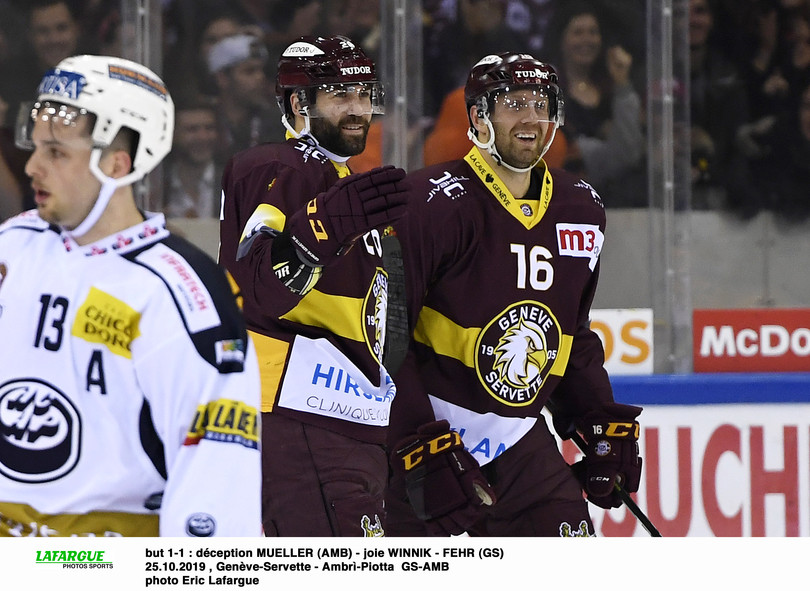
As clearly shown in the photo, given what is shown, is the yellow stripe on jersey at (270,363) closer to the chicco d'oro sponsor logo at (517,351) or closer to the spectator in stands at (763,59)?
the chicco d'oro sponsor logo at (517,351)

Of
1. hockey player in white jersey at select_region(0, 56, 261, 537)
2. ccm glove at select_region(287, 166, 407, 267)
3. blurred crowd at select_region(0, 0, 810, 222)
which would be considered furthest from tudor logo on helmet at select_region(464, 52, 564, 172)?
hockey player in white jersey at select_region(0, 56, 261, 537)

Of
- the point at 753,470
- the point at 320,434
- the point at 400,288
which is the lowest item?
the point at 753,470

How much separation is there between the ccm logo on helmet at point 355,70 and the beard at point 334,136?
101 mm

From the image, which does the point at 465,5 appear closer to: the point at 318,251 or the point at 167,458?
the point at 318,251

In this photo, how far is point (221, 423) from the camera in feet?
5.83

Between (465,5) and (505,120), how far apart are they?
57.6 inches

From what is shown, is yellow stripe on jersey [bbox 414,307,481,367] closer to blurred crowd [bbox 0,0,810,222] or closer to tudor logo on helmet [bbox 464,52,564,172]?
tudor logo on helmet [bbox 464,52,564,172]

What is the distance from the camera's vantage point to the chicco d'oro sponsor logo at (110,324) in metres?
1.80

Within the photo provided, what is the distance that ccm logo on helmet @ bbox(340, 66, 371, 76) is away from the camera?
113 inches

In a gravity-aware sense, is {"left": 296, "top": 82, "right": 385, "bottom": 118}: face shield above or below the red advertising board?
above

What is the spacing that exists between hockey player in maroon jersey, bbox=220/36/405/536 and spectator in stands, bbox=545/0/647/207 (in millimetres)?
1771
